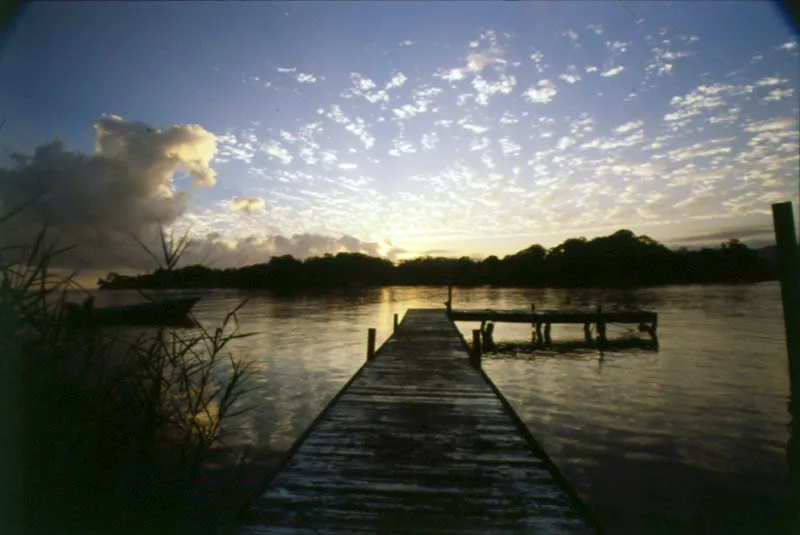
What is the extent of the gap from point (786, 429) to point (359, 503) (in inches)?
492

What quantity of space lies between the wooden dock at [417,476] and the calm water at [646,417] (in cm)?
331

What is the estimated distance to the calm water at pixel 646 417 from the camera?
705 centimetres

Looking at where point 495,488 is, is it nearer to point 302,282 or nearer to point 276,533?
point 276,533

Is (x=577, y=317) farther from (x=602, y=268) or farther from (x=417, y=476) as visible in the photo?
(x=602, y=268)

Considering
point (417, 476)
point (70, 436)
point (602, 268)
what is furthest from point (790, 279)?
point (602, 268)

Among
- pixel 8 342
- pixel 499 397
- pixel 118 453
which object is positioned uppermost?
pixel 8 342

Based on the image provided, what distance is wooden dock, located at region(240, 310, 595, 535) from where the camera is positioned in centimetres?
339

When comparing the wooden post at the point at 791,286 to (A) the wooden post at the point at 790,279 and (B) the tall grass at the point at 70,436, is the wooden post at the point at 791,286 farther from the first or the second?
(B) the tall grass at the point at 70,436

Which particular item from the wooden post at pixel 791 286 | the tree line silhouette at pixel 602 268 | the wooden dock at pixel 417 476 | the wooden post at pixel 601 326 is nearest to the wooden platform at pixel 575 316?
the wooden post at pixel 601 326

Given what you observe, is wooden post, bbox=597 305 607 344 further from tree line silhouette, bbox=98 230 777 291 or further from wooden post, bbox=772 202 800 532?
tree line silhouette, bbox=98 230 777 291

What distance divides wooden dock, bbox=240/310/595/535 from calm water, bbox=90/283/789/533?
3308 millimetres

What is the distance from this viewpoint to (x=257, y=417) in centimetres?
1202

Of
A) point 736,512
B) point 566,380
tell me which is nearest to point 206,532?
point 736,512

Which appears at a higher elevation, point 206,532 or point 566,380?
point 206,532
